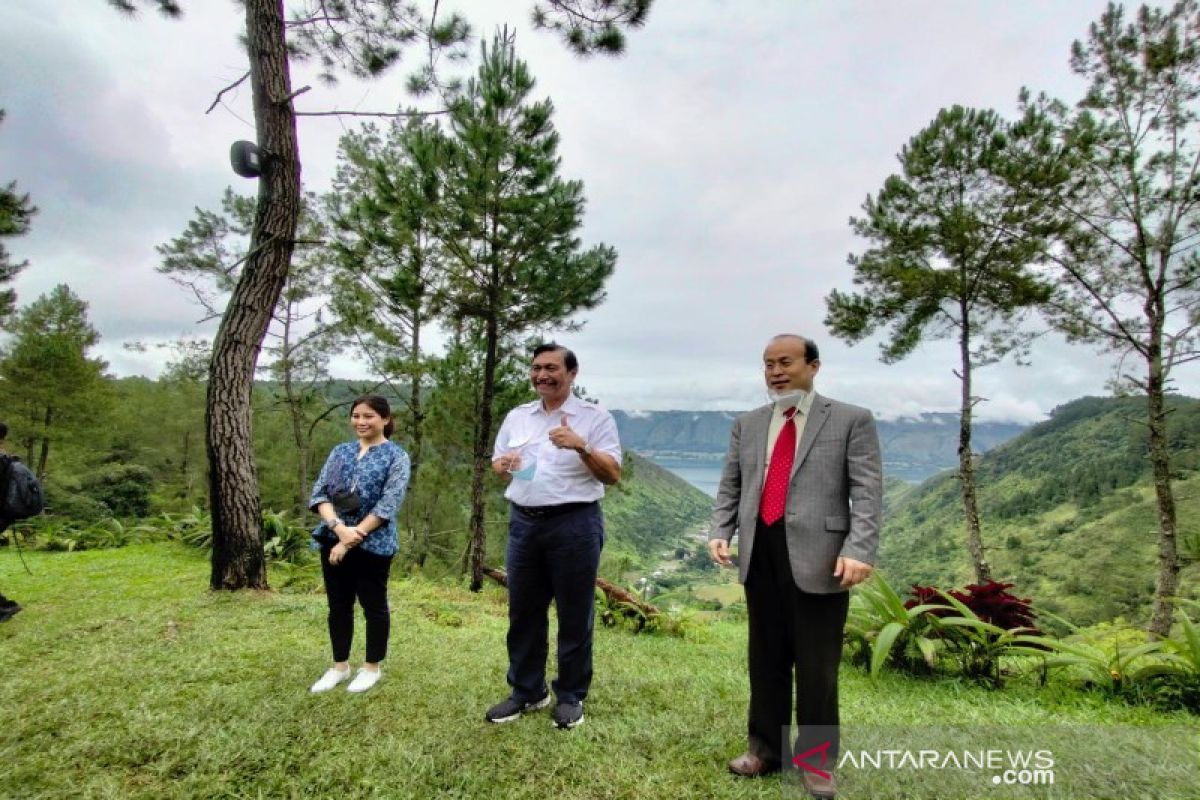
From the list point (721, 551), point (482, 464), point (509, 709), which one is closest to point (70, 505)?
point (482, 464)

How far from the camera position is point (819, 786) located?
74.0 inches

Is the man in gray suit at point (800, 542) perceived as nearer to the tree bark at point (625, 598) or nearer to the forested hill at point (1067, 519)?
the tree bark at point (625, 598)

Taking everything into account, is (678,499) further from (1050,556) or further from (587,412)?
(587,412)

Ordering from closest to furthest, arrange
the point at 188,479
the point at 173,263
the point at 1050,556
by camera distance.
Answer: the point at 173,263
the point at 188,479
the point at 1050,556

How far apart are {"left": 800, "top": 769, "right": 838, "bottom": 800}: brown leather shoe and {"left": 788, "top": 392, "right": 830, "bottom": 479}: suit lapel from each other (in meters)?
1.06

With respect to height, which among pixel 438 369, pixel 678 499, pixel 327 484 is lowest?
pixel 678 499

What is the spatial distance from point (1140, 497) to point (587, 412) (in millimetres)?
78040

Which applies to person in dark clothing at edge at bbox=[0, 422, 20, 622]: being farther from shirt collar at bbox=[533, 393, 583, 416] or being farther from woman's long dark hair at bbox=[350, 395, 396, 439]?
shirt collar at bbox=[533, 393, 583, 416]

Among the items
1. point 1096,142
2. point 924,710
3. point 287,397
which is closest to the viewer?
point 924,710

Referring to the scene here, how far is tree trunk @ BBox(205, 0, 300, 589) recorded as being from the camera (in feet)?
15.5

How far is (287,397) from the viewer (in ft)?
46.8

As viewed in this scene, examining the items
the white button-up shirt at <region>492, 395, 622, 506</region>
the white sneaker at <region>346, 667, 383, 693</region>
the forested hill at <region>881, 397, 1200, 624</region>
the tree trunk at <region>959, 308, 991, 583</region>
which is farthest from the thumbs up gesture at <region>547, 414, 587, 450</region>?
the forested hill at <region>881, 397, 1200, 624</region>

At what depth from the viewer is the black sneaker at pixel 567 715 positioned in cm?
241

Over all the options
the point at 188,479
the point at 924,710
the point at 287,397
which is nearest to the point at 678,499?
the point at 188,479
